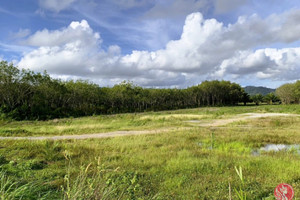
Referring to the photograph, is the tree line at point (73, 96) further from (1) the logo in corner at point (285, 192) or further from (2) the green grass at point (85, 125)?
(1) the logo in corner at point (285, 192)

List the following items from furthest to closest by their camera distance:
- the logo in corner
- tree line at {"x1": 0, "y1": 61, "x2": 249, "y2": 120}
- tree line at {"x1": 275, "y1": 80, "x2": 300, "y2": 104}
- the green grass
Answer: tree line at {"x1": 275, "y1": 80, "x2": 300, "y2": 104} < tree line at {"x1": 0, "y1": 61, "x2": 249, "y2": 120} < the green grass < the logo in corner

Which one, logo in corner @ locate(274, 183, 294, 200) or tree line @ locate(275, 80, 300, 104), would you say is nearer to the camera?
logo in corner @ locate(274, 183, 294, 200)

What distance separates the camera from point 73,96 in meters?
57.7

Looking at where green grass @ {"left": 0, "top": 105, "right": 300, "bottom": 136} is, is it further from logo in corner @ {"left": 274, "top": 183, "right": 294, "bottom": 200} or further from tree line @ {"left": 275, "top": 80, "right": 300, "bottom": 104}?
tree line @ {"left": 275, "top": 80, "right": 300, "bottom": 104}

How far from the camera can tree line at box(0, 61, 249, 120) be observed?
40906 mm

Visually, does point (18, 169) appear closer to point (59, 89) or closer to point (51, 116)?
point (51, 116)

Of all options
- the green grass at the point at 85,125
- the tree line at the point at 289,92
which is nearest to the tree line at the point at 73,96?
the green grass at the point at 85,125

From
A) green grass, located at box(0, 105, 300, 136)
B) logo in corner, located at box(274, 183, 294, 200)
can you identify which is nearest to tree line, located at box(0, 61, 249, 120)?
green grass, located at box(0, 105, 300, 136)

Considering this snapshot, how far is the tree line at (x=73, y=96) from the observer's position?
40.9 metres

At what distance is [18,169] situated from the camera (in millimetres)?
7000

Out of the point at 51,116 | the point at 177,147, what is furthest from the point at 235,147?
the point at 51,116

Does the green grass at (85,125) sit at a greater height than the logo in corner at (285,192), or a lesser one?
lesser

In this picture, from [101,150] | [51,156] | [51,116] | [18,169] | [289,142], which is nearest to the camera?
[18,169]

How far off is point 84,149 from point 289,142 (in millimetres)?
13927
